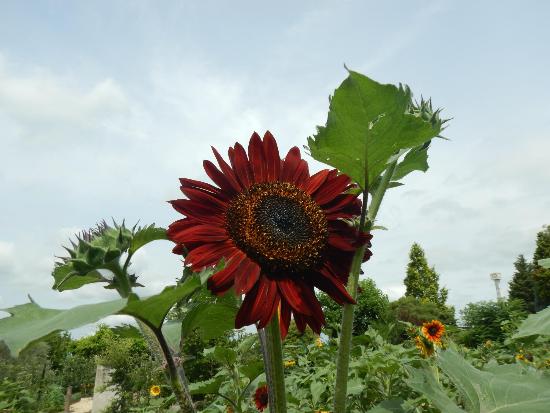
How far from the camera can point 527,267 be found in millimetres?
35250

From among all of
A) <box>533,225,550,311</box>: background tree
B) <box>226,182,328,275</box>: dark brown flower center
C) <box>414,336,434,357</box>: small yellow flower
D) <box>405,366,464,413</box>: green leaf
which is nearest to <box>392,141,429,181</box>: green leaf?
<box>226,182,328,275</box>: dark brown flower center

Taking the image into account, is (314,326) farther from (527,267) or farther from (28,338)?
(527,267)

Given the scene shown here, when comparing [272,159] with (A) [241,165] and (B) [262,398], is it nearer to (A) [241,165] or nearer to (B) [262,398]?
(A) [241,165]

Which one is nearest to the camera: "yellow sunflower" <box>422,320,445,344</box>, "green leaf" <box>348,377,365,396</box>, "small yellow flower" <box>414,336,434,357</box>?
"green leaf" <box>348,377,365,396</box>

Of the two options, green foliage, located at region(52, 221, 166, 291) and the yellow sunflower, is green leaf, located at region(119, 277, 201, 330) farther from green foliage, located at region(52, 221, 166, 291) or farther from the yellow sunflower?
the yellow sunflower

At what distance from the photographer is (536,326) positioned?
1.25 meters

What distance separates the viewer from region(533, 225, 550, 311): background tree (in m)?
30.2

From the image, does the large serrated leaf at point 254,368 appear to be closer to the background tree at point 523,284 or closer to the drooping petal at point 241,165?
the drooping petal at point 241,165

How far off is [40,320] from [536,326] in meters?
1.06

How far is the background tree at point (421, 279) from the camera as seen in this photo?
3494 cm

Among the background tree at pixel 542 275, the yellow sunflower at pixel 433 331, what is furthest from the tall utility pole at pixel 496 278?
the yellow sunflower at pixel 433 331

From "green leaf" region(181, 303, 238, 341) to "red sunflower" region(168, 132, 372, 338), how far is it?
0.22ft

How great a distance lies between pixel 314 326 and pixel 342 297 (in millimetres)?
97

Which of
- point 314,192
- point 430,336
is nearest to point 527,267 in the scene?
point 430,336
